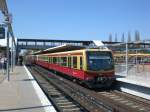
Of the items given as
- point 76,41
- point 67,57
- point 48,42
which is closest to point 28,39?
point 48,42

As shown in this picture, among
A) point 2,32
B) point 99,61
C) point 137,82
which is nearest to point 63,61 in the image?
point 2,32

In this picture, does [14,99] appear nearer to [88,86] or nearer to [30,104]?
[30,104]

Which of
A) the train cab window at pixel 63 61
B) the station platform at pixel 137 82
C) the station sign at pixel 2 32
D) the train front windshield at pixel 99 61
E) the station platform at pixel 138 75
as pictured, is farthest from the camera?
the train cab window at pixel 63 61

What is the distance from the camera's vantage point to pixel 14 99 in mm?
15258

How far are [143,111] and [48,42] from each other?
104 m

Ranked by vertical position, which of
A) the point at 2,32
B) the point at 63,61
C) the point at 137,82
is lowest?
the point at 137,82

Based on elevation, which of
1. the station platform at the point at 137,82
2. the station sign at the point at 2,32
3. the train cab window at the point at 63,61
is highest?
the station sign at the point at 2,32

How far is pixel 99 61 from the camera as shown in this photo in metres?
22.5

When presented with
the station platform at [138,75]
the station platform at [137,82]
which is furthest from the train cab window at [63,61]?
the station platform at [138,75]

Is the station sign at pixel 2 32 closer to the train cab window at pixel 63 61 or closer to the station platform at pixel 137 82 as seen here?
the train cab window at pixel 63 61

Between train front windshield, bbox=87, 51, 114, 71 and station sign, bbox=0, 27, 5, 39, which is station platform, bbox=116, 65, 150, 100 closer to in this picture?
train front windshield, bbox=87, 51, 114, 71

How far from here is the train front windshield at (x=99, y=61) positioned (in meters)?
22.3

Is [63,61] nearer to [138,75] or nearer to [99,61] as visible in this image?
[99,61]

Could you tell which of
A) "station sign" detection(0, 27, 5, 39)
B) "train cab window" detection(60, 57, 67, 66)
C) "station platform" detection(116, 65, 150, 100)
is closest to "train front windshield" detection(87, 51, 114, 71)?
"station platform" detection(116, 65, 150, 100)
